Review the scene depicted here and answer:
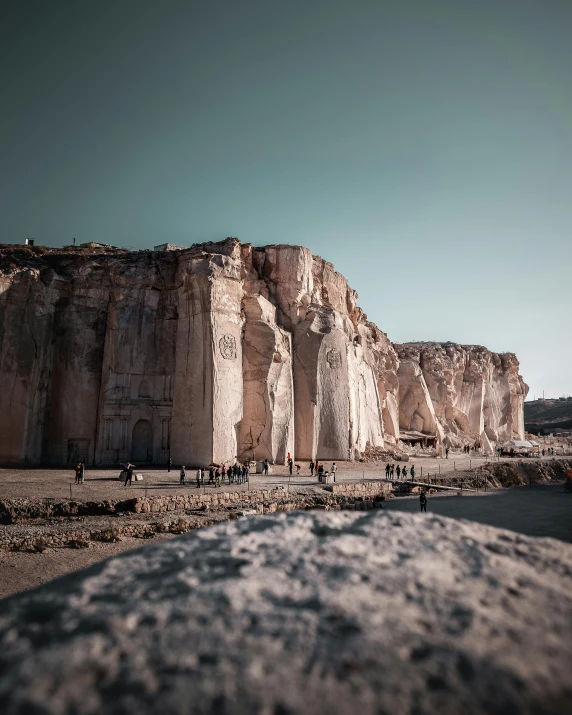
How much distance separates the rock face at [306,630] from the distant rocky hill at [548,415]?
332 feet

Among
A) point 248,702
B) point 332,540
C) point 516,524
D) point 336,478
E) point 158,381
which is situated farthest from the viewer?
point 158,381

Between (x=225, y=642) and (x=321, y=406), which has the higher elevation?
(x=321, y=406)

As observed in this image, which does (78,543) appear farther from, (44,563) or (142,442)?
(142,442)

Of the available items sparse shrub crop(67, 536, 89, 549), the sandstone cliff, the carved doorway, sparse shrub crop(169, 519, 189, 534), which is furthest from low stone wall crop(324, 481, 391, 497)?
the carved doorway

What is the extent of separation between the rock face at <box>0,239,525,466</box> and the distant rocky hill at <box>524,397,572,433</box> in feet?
243

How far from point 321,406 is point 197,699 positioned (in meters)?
30.7

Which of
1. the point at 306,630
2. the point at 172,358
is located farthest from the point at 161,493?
the point at 306,630

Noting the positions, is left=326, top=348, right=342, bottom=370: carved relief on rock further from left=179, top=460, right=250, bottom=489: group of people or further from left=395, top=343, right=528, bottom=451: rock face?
left=395, top=343, right=528, bottom=451: rock face

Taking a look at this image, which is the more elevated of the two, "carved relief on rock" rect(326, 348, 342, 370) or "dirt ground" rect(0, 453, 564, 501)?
"carved relief on rock" rect(326, 348, 342, 370)

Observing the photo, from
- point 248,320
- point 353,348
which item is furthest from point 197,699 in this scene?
point 353,348

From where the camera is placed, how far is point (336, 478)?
25.1 m

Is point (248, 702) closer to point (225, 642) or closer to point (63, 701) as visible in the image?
point (225, 642)

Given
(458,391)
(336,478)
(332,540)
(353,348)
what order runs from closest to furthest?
(332,540), (336,478), (353,348), (458,391)

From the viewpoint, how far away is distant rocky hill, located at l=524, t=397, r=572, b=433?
96562 millimetres
